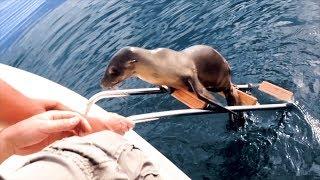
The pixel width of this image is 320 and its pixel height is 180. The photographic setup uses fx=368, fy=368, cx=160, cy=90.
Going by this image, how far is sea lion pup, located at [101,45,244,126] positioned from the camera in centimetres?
366

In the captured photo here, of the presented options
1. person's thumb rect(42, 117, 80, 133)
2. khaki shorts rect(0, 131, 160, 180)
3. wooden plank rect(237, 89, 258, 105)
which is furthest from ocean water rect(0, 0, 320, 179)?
khaki shorts rect(0, 131, 160, 180)

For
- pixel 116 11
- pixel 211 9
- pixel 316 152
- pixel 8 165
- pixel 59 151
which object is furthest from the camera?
pixel 116 11

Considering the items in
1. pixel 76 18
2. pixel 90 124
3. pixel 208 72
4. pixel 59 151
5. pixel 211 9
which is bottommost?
pixel 76 18

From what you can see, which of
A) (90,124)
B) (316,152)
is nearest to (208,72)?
(316,152)

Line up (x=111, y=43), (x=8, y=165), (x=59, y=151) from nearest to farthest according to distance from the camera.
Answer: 1. (x=59, y=151)
2. (x=8, y=165)
3. (x=111, y=43)

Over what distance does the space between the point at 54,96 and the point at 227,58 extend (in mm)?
3014

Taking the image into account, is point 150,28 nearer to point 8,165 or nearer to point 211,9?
point 211,9

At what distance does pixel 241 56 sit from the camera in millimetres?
5730

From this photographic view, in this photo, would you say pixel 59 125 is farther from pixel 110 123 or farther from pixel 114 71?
pixel 114 71

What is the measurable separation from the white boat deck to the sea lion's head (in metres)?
0.35

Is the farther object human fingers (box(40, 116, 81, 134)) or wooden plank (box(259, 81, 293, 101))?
wooden plank (box(259, 81, 293, 101))

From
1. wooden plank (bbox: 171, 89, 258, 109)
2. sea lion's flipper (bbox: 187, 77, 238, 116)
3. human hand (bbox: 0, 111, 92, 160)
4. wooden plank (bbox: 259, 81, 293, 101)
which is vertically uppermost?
human hand (bbox: 0, 111, 92, 160)

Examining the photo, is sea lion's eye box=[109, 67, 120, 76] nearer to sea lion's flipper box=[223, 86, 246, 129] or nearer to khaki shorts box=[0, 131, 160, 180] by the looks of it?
sea lion's flipper box=[223, 86, 246, 129]

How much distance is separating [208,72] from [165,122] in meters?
1.00
